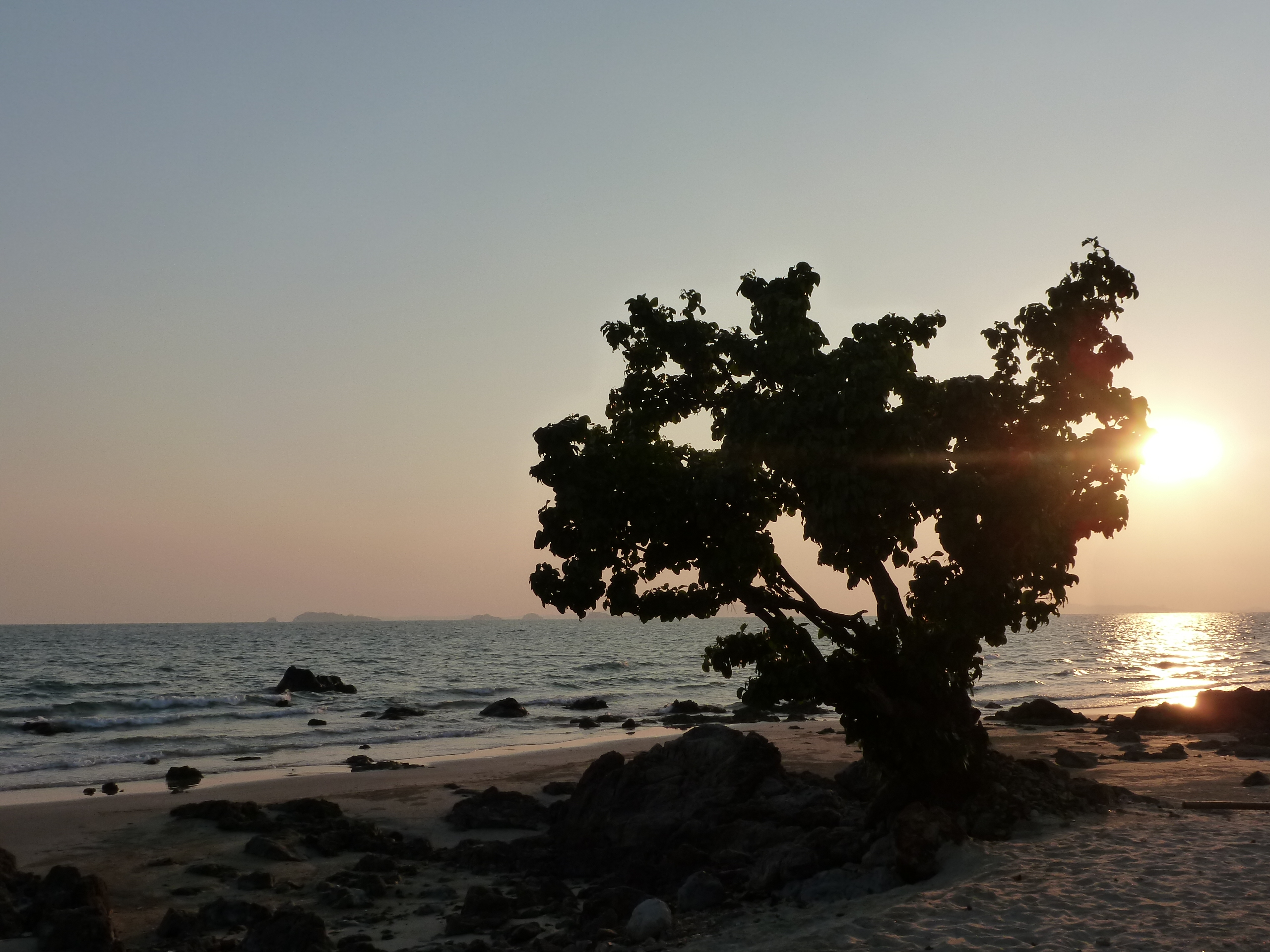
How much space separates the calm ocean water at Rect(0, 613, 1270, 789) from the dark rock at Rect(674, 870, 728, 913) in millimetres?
21016

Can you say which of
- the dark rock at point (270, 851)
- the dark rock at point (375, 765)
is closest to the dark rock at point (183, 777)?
the dark rock at point (375, 765)

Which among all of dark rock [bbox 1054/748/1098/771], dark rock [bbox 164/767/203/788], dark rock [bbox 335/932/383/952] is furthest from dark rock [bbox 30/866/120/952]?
dark rock [bbox 1054/748/1098/771]

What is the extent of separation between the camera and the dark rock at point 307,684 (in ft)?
207

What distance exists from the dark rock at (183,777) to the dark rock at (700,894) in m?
18.3

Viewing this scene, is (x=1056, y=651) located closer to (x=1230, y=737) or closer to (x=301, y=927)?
(x=1230, y=737)

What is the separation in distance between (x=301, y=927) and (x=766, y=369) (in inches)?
381

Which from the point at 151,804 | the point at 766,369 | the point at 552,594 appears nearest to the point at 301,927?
the point at 552,594

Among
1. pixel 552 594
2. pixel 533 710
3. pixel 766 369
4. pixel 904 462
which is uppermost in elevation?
pixel 766 369

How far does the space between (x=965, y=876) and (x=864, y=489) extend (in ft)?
16.9

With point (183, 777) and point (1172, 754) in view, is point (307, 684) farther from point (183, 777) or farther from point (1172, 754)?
point (1172, 754)

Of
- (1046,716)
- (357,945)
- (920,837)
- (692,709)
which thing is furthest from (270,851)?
(692,709)

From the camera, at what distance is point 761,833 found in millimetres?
17828

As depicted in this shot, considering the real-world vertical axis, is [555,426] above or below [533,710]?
above

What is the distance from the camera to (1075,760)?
85.0 ft
